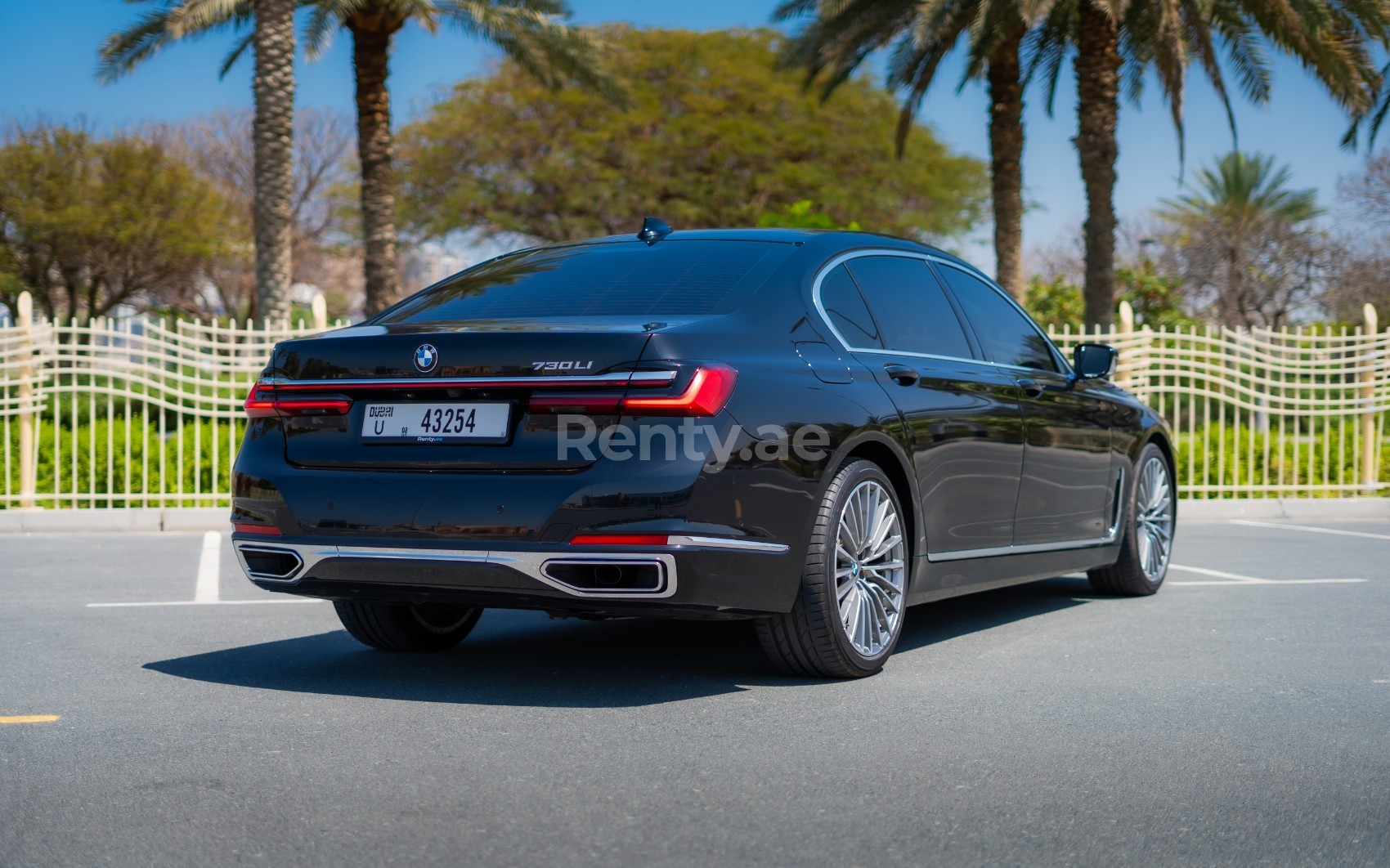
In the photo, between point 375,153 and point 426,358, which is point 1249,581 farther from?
point 375,153

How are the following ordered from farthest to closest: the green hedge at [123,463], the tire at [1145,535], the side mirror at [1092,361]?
the green hedge at [123,463] < the tire at [1145,535] < the side mirror at [1092,361]

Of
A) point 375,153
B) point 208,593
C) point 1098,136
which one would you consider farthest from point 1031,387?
point 375,153

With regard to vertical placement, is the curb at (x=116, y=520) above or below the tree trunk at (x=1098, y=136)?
below

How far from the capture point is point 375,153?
20.7 m

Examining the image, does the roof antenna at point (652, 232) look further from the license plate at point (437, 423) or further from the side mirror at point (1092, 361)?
the side mirror at point (1092, 361)

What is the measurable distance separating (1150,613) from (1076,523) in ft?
2.15

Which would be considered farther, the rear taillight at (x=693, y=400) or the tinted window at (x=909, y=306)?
the tinted window at (x=909, y=306)

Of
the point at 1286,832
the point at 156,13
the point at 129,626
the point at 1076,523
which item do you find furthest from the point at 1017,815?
the point at 156,13

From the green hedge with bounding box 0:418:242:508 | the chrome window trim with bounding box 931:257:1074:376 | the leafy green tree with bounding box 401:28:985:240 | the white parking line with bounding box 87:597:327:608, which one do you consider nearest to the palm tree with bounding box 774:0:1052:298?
the green hedge with bounding box 0:418:242:508

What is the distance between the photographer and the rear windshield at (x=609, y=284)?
516 centimetres

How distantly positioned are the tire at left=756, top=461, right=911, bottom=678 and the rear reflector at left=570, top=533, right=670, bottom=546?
631 millimetres

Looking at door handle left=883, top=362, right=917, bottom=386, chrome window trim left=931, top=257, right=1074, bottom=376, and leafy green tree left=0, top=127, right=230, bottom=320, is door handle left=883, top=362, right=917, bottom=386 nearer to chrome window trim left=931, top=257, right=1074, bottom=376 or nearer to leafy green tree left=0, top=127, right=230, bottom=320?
chrome window trim left=931, top=257, right=1074, bottom=376

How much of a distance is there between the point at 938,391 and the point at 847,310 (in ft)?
1.69

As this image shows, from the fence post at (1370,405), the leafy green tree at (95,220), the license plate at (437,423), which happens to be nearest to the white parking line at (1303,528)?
the fence post at (1370,405)
